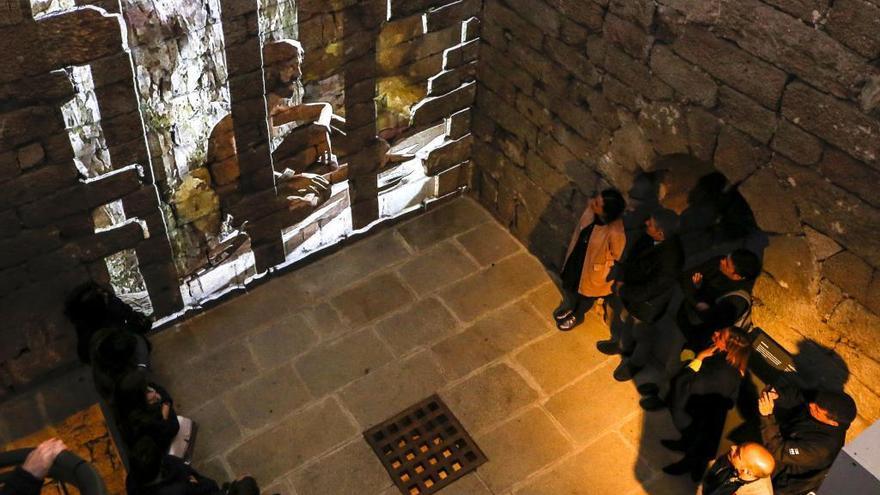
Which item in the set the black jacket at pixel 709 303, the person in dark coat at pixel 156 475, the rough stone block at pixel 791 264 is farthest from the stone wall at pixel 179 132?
the rough stone block at pixel 791 264

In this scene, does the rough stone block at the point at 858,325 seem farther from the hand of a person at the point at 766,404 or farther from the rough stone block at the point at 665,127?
the rough stone block at the point at 665,127

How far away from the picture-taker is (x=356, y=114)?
6.77 metres

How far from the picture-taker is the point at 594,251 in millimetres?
6082

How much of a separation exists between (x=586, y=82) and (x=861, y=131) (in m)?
2.11

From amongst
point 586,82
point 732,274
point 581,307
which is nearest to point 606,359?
point 581,307

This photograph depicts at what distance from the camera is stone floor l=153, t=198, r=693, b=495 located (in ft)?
19.3

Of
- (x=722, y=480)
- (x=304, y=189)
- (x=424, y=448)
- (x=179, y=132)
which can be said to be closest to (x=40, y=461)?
(x=179, y=132)

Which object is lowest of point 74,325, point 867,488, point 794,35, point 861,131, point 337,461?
point 337,461

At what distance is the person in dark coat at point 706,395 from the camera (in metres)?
5.21

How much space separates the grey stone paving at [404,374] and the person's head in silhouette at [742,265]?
4.67ft

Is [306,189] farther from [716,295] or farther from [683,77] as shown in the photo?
[716,295]

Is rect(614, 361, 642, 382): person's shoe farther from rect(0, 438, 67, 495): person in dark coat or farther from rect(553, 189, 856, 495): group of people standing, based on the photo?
rect(0, 438, 67, 495): person in dark coat

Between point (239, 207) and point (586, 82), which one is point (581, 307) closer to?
point (586, 82)

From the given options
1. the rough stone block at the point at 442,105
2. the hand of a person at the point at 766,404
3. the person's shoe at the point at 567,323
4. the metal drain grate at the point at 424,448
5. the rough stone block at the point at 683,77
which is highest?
the rough stone block at the point at 683,77
